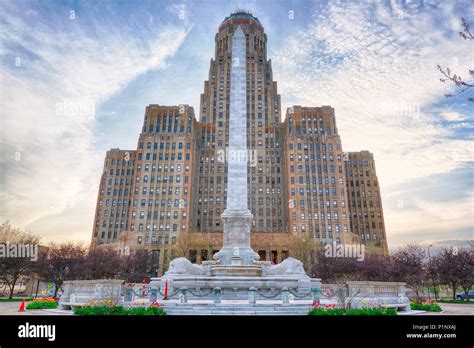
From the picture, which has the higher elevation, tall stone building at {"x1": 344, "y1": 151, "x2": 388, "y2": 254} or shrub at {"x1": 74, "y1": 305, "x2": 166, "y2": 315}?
tall stone building at {"x1": 344, "y1": 151, "x2": 388, "y2": 254}

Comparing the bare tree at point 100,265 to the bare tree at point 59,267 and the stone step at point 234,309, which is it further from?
the stone step at point 234,309

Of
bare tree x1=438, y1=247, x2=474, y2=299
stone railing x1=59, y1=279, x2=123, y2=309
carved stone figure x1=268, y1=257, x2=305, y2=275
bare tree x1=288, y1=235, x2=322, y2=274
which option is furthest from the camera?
bare tree x1=288, y1=235, x2=322, y2=274

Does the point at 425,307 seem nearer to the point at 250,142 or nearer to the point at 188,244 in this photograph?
the point at 188,244

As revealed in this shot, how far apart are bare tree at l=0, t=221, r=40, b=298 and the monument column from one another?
87.8ft

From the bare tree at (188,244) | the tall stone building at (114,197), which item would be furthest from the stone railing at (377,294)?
the tall stone building at (114,197)

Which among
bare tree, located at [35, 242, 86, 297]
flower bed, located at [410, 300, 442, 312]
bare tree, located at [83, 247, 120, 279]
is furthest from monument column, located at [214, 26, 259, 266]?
bare tree, located at [83, 247, 120, 279]

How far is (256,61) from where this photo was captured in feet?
355

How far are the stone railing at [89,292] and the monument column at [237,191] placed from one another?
11.8 m

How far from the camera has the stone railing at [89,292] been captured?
51.4ft

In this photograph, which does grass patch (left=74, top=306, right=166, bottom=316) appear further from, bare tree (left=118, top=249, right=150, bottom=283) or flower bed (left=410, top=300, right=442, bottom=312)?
bare tree (left=118, top=249, right=150, bottom=283)

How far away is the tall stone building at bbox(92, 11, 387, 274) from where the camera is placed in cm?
8538
